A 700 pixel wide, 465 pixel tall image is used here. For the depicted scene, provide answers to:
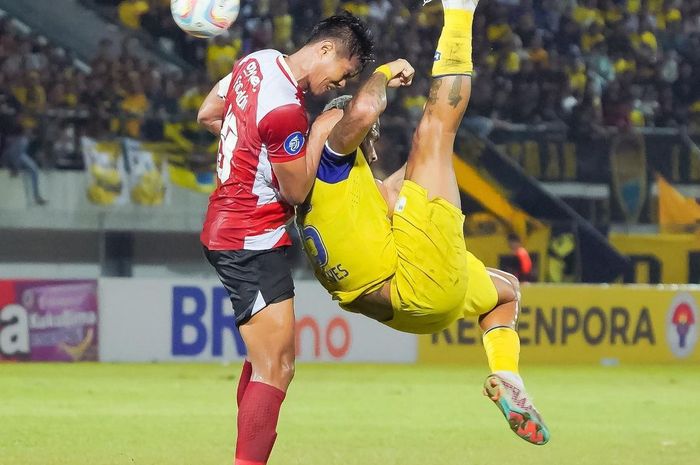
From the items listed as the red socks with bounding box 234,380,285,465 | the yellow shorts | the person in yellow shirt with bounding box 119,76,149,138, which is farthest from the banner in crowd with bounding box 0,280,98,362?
the red socks with bounding box 234,380,285,465

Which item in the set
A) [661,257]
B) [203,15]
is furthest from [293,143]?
[661,257]

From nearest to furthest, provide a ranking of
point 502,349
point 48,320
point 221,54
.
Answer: point 502,349, point 48,320, point 221,54

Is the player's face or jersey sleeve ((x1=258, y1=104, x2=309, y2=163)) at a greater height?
the player's face

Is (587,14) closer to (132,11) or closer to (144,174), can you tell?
(132,11)

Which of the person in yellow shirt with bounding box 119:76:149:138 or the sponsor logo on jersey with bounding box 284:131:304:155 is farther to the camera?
the person in yellow shirt with bounding box 119:76:149:138

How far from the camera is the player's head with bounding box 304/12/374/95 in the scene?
6.12 metres

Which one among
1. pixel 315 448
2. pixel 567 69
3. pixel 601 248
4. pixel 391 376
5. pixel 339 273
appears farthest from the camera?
pixel 567 69

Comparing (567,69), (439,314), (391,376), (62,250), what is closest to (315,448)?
(439,314)

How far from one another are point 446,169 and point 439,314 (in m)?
0.69

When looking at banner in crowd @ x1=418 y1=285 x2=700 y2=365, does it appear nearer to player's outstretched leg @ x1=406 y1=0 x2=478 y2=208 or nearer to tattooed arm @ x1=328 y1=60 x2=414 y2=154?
player's outstretched leg @ x1=406 y1=0 x2=478 y2=208

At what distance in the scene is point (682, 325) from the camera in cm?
1850

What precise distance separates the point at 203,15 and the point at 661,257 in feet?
41.7

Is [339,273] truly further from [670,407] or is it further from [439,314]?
[670,407]

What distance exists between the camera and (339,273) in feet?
20.7
